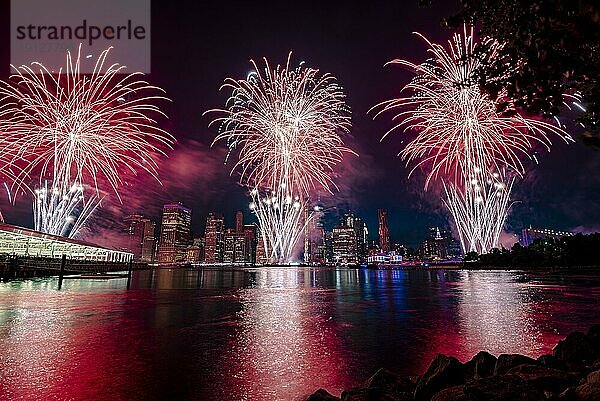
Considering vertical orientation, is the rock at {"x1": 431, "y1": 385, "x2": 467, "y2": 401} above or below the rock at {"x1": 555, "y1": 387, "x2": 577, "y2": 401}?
below

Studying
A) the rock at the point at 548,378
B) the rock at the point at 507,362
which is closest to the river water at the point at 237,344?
the rock at the point at 507,362

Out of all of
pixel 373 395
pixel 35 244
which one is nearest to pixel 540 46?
pixel 373 395

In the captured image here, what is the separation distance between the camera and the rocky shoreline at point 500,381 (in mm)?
5004

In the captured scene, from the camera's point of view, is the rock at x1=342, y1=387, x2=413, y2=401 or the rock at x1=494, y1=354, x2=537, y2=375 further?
the rock at x1=494, y1=354, x2=537, y2=375

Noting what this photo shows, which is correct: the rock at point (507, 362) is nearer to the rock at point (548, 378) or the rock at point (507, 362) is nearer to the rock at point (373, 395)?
the rock at point (548, 378)

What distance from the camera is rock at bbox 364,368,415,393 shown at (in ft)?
20.8

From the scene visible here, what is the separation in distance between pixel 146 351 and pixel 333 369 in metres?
5.04

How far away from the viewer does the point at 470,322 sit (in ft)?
47.8

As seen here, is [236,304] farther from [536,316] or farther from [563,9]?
[563,9]

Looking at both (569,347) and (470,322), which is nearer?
(569,347)

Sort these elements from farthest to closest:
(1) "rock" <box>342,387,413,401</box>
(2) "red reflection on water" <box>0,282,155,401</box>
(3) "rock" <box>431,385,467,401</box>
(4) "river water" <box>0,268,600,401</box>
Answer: (4) "river water" <box>0,268,600,401</box> < (2) "red reflection on water" <box>0,282,155,401</box> < (1) "rock" <box>342,387,413,401</box> < (3) "rock" <box>431,385,467,401</box>

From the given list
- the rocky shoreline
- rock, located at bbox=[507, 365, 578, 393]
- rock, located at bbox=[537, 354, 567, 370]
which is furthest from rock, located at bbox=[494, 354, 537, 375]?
rock, located at bbox=[507, 365, 578, 393]

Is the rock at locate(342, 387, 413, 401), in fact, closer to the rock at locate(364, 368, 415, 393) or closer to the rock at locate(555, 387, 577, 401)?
the rock at locate(364, 368, 415, 393)

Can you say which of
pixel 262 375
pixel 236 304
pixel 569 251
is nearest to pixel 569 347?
pixel 262 375
